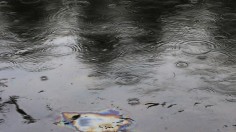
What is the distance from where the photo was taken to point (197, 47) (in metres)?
6.96

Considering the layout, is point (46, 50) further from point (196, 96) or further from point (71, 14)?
point (196, 96)

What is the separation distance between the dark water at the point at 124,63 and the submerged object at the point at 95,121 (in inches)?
4.8

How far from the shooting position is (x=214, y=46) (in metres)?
6.99

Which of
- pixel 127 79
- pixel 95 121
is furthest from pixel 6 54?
pixel 95 121

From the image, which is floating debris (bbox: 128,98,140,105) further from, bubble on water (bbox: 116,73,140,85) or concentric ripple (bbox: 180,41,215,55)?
concentric ripple (bbox: 180,41,215,55)

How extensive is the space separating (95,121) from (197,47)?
2731mm

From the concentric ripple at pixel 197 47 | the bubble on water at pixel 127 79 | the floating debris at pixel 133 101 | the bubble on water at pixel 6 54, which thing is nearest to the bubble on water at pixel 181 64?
the concentric ripple at pixel 197 47

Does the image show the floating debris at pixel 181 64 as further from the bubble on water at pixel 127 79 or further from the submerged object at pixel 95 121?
the submerged object at pixel 95 121

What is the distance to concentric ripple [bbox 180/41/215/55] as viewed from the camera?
268 inches

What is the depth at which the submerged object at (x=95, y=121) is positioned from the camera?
499 centimetres

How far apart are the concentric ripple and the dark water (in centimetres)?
2

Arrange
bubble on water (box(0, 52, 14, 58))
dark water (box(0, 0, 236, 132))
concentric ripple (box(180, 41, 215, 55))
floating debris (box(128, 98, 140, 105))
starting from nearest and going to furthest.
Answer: dark water (box(0, 0, 236, 132))
floating debris (box(128, 98, 140, 105))
concentric ripple (box(180, 41, 215, 55))
bubble on water (box(0, 52, 14, 58))

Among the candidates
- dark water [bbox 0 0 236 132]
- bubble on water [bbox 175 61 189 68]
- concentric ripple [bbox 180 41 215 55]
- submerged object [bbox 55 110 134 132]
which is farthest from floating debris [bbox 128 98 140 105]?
concentric ripple [bbox 180 41 215 55]

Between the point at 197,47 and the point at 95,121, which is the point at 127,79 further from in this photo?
the point at 197,47
